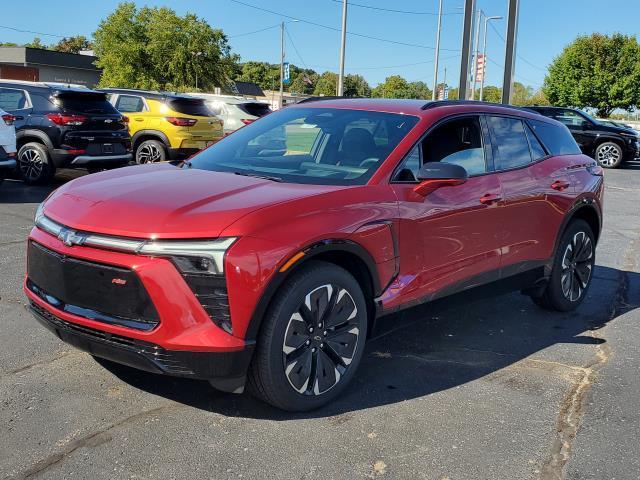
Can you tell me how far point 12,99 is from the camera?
37.5 ft

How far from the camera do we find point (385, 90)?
10006 cm

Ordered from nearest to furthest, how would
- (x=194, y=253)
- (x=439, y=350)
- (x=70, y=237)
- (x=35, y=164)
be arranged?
(x=194, y=253), (x=70, y=237), (x=439, y=350), (x=35, y=164)

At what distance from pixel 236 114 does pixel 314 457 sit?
13.9 metres

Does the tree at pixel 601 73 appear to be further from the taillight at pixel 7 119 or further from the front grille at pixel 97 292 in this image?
the front grille at pixel 97 292

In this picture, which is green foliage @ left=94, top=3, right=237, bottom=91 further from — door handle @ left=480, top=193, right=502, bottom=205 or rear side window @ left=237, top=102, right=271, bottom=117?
door handle @ left=480, top=193, right=502, bottom=205

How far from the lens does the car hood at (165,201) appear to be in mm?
3082

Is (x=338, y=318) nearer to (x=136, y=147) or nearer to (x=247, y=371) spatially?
(x=247, y=371)

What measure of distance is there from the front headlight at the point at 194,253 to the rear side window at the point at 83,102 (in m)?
9.06

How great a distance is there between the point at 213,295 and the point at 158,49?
46.4 meters

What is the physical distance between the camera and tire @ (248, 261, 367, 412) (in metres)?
3.24

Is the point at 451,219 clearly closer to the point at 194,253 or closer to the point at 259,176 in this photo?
the point at 259,176

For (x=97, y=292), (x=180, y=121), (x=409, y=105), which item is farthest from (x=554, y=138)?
(x=180, y=121)

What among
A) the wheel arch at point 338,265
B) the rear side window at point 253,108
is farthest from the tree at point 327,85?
the wheel arch at point 338,265

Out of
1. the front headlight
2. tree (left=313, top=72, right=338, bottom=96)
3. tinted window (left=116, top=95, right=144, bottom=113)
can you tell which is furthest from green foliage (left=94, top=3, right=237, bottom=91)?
tree (left=313, top=72, right=338, bottom=96)
